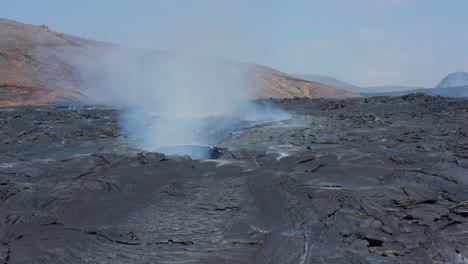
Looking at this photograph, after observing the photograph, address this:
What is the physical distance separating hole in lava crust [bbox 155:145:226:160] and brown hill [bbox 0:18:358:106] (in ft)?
50.8

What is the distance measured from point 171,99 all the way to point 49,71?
57.3ft

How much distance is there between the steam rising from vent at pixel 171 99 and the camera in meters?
9.88

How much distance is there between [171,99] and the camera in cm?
1752

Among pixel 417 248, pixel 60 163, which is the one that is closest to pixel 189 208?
pixel 417 248

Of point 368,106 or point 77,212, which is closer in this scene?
point 77,212

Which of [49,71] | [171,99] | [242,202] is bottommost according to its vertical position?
[242,202]

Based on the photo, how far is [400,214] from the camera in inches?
174

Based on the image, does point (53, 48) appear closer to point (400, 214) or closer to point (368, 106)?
point (368, 106)

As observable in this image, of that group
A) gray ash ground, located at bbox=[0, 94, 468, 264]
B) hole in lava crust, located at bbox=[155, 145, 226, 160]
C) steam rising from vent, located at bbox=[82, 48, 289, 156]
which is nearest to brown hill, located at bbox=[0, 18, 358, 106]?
steam rising from vent, located at bbox=[82, 48, 289, 156]

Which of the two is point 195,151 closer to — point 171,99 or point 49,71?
point 171,99

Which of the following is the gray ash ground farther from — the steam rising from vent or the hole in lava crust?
the steam rising from vent

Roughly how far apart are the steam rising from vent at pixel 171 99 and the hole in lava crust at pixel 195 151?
6.3 inches

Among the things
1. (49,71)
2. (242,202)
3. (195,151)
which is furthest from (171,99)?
(49,71)

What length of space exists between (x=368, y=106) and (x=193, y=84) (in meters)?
9.38
